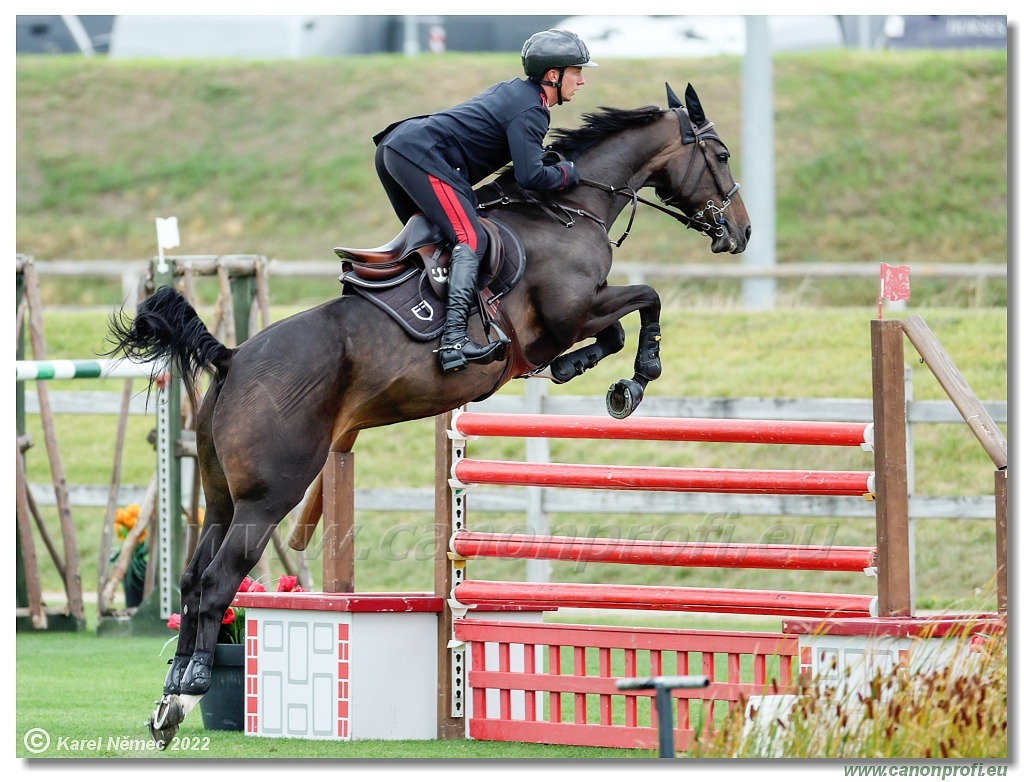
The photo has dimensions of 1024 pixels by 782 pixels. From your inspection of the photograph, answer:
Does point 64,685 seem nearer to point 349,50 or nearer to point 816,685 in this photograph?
point 816,685

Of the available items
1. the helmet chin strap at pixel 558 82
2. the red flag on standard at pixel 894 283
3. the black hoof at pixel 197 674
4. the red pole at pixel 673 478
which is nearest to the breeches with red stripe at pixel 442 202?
the helmet chin strap at pixel 558 82

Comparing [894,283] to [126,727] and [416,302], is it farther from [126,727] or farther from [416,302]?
[126,727]

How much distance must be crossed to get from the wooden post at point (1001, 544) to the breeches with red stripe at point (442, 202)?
6.68 ft

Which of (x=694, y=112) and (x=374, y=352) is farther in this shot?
(x=694, y=112)

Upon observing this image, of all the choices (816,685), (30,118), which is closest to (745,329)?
(816,685)

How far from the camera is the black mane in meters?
5.84

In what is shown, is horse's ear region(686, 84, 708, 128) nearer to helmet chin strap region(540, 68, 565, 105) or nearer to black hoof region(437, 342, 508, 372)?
helmet chin strap region(540, 68, 565, 105)

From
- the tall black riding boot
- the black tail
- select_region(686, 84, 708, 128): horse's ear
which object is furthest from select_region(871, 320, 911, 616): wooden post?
the black tail

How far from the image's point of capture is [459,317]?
5207 millimetres

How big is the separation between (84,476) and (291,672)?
7.23m

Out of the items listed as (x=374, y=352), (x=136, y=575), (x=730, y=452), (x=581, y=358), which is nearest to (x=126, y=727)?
(x=374, y=352)

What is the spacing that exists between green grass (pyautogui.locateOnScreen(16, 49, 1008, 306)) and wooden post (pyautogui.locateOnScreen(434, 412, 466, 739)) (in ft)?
38.5

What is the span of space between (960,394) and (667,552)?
3.98 feet
